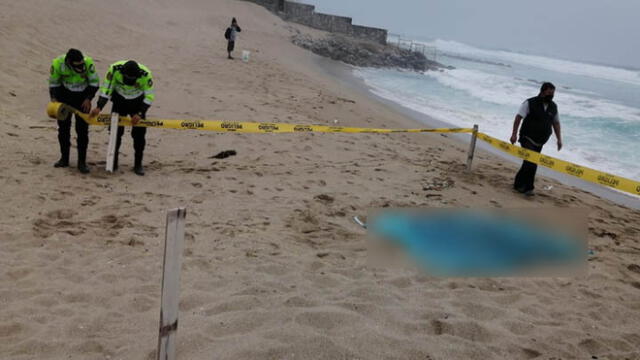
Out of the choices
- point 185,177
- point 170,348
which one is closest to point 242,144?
point 185,177

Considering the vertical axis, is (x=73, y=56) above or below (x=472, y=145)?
above

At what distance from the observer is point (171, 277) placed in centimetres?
250

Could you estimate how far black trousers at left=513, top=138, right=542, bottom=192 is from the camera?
777 centimetres

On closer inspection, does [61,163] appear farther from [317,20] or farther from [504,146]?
[317,20]

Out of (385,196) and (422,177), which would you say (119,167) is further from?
(422,177)

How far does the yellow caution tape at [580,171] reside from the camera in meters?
6.15

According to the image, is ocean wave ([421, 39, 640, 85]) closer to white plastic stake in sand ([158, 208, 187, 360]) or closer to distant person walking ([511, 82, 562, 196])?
distant person walking ([511, 82, 562, 196])

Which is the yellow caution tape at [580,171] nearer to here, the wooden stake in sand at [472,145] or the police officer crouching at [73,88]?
the wooden stake in sand at [472,145]

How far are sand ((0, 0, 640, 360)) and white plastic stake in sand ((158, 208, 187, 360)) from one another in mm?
669

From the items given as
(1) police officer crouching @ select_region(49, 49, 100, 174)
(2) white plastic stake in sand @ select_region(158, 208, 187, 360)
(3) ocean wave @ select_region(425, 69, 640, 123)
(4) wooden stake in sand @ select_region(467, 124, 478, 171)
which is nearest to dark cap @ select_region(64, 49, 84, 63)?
(1) police officer crouching @ select_region(49, 49, 100, 174)

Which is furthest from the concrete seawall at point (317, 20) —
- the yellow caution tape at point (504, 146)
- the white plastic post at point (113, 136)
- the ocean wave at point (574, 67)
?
the white plastic post at point (113, 136)

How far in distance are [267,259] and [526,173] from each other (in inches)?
192

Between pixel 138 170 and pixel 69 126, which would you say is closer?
pixel 69 126

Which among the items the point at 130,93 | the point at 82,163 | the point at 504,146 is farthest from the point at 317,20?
the point at 82,163
